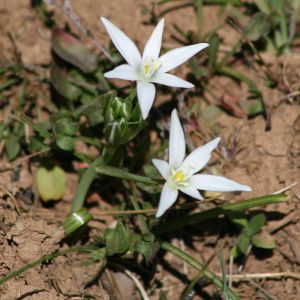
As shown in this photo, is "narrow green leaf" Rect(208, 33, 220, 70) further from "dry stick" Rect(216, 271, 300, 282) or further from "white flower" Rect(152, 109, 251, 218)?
"dry stick" Rect(216, 271, 300, 282)

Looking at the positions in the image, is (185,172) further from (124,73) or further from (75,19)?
(75,19)

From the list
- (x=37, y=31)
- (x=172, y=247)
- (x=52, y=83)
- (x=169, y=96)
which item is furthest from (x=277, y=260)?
(x=37, y=31)

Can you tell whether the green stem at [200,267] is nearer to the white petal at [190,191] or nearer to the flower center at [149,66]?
the white petal at [190,191]

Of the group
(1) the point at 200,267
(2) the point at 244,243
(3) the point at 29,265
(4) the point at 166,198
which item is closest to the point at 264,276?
(2) the point at 244,243

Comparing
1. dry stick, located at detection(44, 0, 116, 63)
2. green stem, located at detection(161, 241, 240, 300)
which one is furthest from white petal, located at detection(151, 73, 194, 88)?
green stem, located at detection(161, 241, 240, 300)

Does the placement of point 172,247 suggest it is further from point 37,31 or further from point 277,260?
point 37,31
